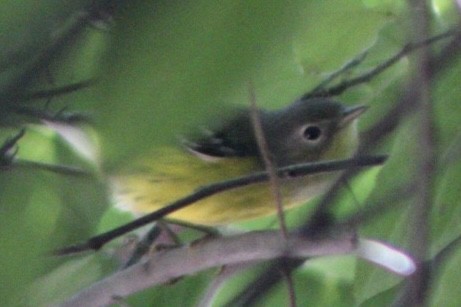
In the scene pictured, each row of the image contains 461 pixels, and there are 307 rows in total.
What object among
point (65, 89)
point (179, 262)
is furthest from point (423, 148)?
point (179, 262)

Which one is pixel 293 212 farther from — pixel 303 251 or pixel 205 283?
pixel 303 251

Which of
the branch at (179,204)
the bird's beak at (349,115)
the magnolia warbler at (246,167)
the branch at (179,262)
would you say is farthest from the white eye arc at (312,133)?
the branch at (179,204)

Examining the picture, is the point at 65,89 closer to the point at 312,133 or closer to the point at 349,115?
the point at 349,115

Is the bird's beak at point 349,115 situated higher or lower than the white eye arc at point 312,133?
lower

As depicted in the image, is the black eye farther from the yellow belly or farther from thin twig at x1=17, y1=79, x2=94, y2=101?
thin twig at x1=17, y1=79, x2=94, y2=101

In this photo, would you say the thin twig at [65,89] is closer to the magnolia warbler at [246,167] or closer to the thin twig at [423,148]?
the thin twig at [423,148]

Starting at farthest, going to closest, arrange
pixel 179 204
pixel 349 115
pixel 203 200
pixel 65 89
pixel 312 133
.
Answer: pixel 312 133 < pixel 349 115 < pixel 203 200 < pixel 179 204 < pixel 65 89
